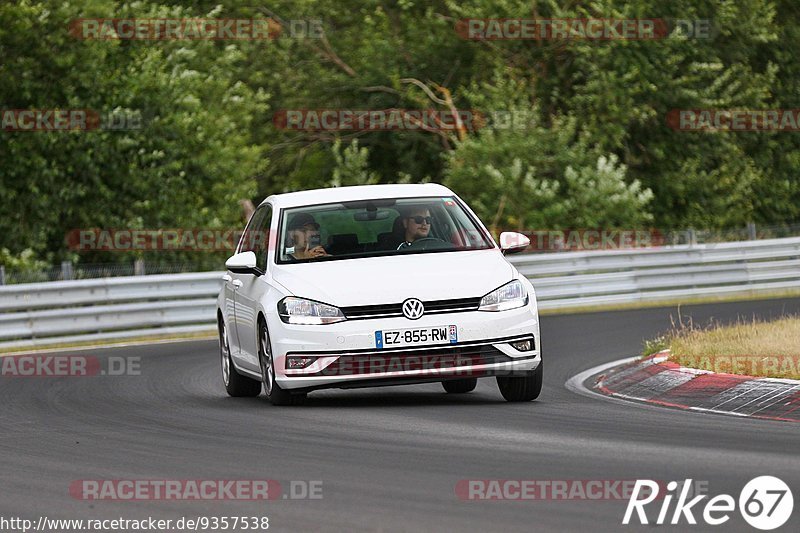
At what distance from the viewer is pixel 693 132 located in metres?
39.5

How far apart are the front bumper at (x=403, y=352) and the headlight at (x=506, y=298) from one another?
0.16 ft

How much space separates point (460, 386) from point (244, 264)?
2.21m

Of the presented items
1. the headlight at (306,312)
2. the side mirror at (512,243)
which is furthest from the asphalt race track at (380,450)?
the side mirror at (512,243)

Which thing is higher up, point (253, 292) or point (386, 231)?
point (386, 231)

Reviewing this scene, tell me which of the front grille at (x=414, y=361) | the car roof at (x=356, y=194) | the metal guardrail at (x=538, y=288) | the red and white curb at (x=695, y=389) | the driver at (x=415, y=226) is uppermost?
the car roof at (x=356, y=194)

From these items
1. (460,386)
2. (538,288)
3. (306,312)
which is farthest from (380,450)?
(538,288)

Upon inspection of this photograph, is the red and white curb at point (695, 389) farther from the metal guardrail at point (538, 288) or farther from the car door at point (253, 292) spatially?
the metal guardrail at point (538, 288)

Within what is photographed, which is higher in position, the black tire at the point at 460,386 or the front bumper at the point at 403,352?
the front bumper at the point at 403,352

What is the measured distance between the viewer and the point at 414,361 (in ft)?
39.6

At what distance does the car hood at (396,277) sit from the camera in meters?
12.1

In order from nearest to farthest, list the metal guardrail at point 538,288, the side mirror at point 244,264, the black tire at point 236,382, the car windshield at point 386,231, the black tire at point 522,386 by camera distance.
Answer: the black tire at point 522,386, the car windshield at point 386,231, the side mirror at point 244,264, the black tire at point 236,382, the metal guardrail at point 538,288

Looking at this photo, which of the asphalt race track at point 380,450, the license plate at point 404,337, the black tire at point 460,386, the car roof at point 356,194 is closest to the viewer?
the asphalt race track at point 380,450

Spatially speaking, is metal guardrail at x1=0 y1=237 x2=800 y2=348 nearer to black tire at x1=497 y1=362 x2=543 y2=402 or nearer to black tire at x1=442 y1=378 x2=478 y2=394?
black tire at x1=442 y1=378 x2=478 y2=394

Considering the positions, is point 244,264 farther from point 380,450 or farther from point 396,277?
point 380,450
